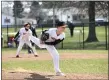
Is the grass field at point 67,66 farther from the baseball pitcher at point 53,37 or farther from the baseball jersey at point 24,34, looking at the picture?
the baseball jersey at point 24,34

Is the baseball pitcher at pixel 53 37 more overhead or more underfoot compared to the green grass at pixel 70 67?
more overhead

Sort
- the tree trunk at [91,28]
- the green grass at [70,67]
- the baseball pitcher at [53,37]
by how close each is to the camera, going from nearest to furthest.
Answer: the baseball pitcher at [53,37] < the green grass at [70,67] < the tree trunk at [91,28]

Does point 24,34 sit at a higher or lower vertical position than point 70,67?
higher

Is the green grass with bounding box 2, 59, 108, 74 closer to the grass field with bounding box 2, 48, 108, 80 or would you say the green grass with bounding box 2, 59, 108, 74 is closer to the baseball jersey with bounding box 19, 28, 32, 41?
the grass field with bounding box 2, 48, 108, 80

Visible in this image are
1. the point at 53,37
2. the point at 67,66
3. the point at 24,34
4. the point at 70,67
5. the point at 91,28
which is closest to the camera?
the point at 53,37

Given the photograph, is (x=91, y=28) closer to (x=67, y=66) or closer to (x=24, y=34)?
(x=24, y=34)

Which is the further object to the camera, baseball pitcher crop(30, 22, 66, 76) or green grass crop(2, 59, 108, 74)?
green grass crop(2, 59, 108, 74)

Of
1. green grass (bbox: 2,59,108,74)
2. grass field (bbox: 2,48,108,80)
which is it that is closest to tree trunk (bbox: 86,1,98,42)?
grass field (bbox: 2,48,108,80)

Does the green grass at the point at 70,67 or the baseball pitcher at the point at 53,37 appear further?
the green grass at the point at 70,67

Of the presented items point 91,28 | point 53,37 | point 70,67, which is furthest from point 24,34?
point 91,28

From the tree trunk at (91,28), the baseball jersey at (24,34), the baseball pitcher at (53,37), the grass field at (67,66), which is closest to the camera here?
the baseball pitcher at (53,37)

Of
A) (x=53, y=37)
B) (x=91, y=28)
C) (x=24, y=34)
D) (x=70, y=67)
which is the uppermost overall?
(x=53, y=37)

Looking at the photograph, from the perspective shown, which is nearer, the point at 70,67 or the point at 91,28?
the point at 70,67

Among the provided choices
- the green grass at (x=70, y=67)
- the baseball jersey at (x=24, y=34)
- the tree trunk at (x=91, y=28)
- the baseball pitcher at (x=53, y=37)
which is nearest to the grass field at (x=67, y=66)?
the green grass at (x=70, y=67)
